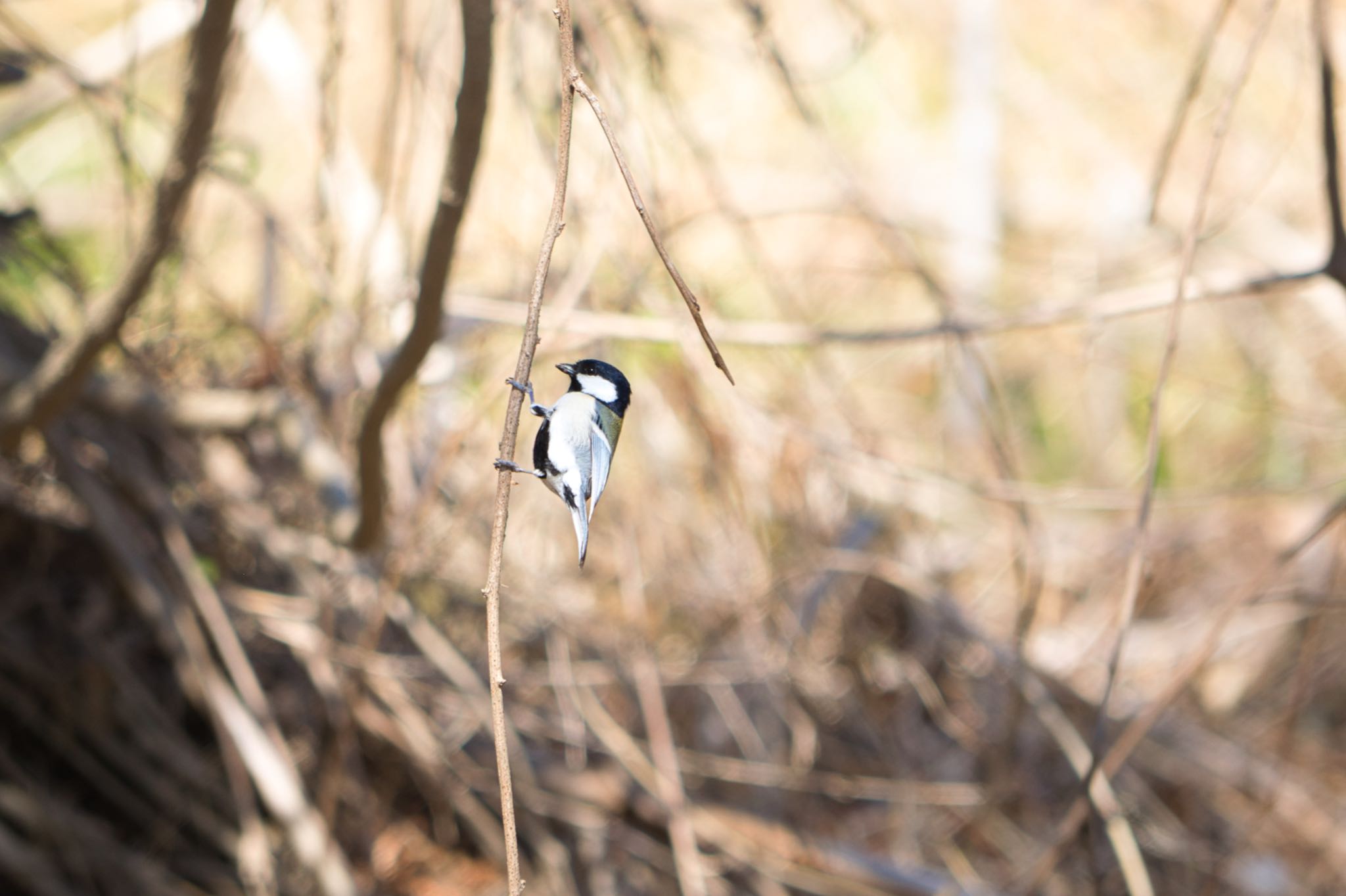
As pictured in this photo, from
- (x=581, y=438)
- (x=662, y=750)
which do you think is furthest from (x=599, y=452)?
(x=662, y=750)

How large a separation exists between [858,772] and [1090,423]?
261 centimetres

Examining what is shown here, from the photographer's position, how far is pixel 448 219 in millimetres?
1390

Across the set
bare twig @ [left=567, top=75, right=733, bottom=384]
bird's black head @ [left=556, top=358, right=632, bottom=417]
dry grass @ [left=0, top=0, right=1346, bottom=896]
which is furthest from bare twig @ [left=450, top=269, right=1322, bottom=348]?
bare twig @ [left=567, top=75, right=733, bottom=384]

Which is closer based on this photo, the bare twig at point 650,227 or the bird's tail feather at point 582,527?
the bare twig at point 650,227

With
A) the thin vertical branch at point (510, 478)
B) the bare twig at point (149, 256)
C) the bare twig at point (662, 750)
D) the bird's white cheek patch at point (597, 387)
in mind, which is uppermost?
the bare twig at point (149, 256)

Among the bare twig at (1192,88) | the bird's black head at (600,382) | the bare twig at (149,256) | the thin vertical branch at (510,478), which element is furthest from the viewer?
the bare twig at (1192,88)

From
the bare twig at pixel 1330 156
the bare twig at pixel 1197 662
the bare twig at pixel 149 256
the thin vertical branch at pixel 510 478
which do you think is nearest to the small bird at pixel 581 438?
the thin vertical branch at pixel 510 478

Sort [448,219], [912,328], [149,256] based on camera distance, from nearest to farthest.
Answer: [448,219], [149,256], [912,328]

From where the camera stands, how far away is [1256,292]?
1.85 metres

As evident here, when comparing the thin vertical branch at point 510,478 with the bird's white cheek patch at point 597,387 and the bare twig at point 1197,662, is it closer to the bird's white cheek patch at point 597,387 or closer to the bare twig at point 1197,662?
the bird's white cheek patch at point 597,387

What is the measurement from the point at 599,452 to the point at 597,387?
3.1 inches

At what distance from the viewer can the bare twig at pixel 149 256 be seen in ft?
5.03

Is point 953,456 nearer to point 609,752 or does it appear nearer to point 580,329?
point 609,752

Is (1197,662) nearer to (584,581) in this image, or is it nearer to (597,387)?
(597,387)
